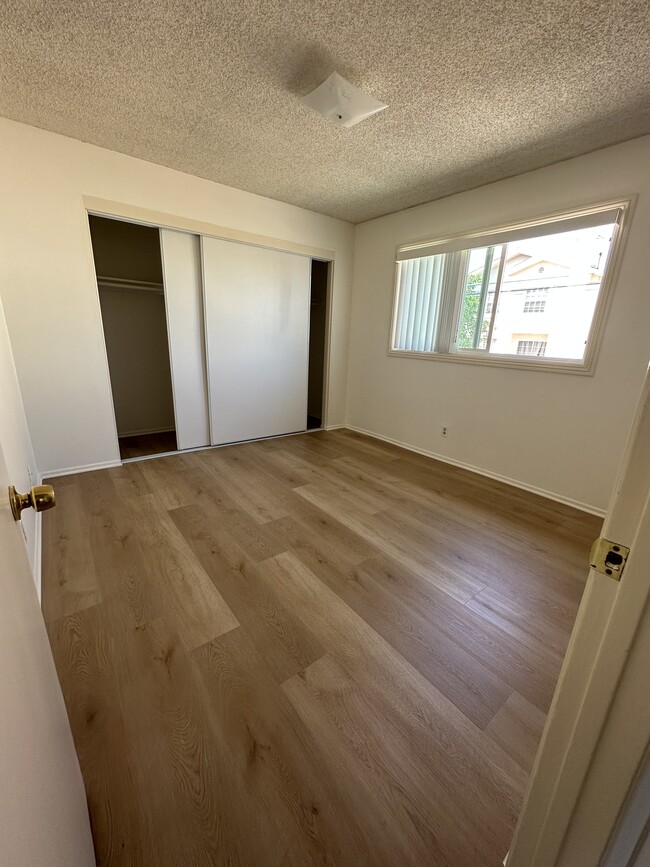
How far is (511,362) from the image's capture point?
2838 mm

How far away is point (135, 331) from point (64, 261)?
1354mm

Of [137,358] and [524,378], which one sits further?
[137,358]

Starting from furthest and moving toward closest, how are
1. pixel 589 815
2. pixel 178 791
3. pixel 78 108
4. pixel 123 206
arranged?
pixel 123 206 → pixel 78 108 → pixel 178 791 → pixel 589 815

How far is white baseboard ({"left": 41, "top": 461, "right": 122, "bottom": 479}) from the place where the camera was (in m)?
2.77

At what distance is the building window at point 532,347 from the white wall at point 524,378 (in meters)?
0.17

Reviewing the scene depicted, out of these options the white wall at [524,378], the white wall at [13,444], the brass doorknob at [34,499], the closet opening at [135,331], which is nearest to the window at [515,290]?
the white wall at [524,378]

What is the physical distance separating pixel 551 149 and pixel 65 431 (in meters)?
4.17

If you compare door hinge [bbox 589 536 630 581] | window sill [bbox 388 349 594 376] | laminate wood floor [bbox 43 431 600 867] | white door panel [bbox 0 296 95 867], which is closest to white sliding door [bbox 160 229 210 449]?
laminate wood floor [bbox 43 431 600 867]

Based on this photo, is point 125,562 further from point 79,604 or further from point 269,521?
point 269,521

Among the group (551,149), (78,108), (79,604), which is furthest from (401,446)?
(78,108)

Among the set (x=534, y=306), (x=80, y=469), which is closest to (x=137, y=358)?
(x=80, y=469)

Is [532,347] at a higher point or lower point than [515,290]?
lower

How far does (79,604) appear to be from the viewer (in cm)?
156

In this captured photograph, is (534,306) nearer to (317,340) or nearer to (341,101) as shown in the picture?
(341,101)
